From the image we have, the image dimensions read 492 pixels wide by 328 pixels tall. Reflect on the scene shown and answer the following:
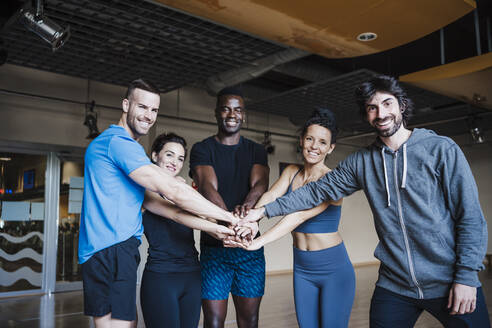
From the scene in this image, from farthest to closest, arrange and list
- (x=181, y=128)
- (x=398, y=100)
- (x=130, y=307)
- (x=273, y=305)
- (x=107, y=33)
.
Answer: (x=181, y=128) < (x=273, y=305) < (x=107, y=33) < (x=398, y=100) < (x=130, y=307)

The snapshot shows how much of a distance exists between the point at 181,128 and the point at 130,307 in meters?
6.57

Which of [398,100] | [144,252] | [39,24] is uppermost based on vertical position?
[39,24]

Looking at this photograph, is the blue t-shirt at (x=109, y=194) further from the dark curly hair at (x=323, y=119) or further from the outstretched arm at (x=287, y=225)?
the dark curly hair at (x=323, y=119)

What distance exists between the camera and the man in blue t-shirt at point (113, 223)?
5.27ft

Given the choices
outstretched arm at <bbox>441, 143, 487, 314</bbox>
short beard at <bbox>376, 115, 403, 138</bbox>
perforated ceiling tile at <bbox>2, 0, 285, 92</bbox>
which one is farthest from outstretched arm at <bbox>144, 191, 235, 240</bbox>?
perforated ceiling tile at <bbox>2, 0, 285, 92</bbox>

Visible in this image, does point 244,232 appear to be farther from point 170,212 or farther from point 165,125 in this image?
point 165,125

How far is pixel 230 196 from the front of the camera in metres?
2.57

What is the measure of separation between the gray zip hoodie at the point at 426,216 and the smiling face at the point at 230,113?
962 mm

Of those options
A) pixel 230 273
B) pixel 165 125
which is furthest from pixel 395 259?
pixel 165 125

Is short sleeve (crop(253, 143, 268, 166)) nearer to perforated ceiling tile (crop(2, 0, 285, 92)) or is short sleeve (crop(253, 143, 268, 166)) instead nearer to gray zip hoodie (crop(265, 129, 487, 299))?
gray zip hoodie (crop(265, 129, 487, 299))

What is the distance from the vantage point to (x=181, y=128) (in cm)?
804

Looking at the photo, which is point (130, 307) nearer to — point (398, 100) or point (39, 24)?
point (398, 100)

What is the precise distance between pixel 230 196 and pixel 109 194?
1023 millimetres

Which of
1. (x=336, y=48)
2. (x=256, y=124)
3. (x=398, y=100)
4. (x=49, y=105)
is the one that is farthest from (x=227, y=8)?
(x=256, y=124)
